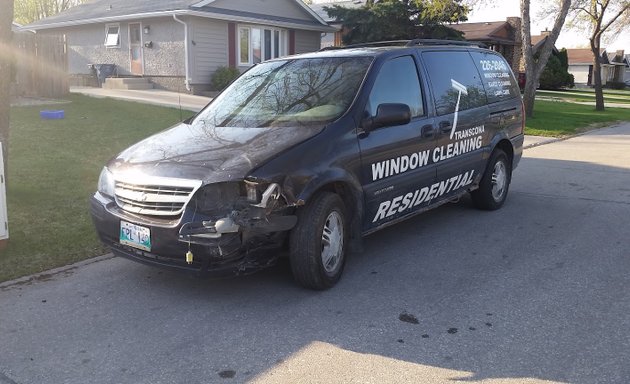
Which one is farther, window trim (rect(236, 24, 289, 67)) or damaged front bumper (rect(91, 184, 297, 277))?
window trim (rect(236, 24, 289, 67))

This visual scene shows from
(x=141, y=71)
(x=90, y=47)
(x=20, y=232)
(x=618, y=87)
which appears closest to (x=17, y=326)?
(x=20, y=232)

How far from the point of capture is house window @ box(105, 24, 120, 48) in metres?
23.2

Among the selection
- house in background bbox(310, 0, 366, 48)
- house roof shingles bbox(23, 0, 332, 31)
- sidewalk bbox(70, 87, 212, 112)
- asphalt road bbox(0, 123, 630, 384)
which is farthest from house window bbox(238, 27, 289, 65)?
asphalt road bbox(0, 123, 630, 384)

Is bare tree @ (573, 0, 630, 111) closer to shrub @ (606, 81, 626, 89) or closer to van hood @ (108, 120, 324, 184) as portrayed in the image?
van hood @ (108, 120, 324, 184)

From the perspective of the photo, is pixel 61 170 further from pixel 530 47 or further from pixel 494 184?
pixel 530 47

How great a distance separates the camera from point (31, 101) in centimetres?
1481

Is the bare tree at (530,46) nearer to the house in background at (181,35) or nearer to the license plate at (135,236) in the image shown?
the house in background at (181,35)

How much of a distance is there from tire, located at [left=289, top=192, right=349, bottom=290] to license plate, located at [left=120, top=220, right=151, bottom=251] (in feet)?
3.34

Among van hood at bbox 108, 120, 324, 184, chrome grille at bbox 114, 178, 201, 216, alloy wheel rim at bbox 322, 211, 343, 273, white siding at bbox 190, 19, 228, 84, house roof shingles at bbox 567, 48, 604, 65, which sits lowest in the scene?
alloy wheel rim at bbox 322, 211, 343, 273

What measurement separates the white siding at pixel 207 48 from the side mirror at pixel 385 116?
16876 millimetres

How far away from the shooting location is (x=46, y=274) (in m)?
4.80

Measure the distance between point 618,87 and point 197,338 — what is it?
73.2 m

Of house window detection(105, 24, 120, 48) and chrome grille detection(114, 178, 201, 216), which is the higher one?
house window detection(105, 24, 120, 48)

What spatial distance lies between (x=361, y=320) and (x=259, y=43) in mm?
20491
